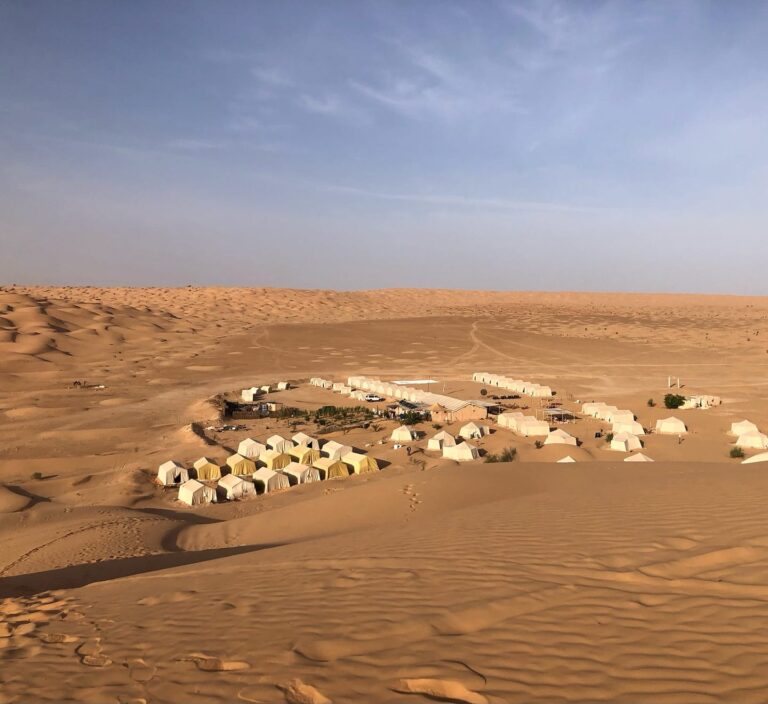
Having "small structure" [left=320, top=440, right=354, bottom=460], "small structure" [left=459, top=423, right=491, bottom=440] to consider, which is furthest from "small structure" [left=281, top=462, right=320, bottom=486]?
"small structure" [left=459, top=423, right=491, bottom=440]

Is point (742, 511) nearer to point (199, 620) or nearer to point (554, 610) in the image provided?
point (554, 610)

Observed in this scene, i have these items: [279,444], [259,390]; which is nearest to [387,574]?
[279,444]

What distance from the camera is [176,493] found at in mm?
22625

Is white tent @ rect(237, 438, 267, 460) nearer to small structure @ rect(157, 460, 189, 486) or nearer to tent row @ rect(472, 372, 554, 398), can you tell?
small structure @ rect(157, 460, 189, 486)

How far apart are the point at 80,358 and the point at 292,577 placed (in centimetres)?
5689

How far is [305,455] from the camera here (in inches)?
1001

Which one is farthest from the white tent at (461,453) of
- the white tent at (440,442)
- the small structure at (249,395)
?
the small structure at (249,395)

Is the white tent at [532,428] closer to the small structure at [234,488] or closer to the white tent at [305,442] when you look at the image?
the white tent at [305,442]

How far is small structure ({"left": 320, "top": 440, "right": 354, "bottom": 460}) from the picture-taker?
2548 cm

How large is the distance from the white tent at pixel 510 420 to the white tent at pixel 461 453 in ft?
17.6

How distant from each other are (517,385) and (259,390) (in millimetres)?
18939

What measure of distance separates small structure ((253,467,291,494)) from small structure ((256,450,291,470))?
59.3 inches

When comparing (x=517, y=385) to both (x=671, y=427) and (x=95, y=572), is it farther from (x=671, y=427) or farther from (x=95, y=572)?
(x=95, y=572)

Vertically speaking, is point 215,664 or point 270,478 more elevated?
point 215,664
